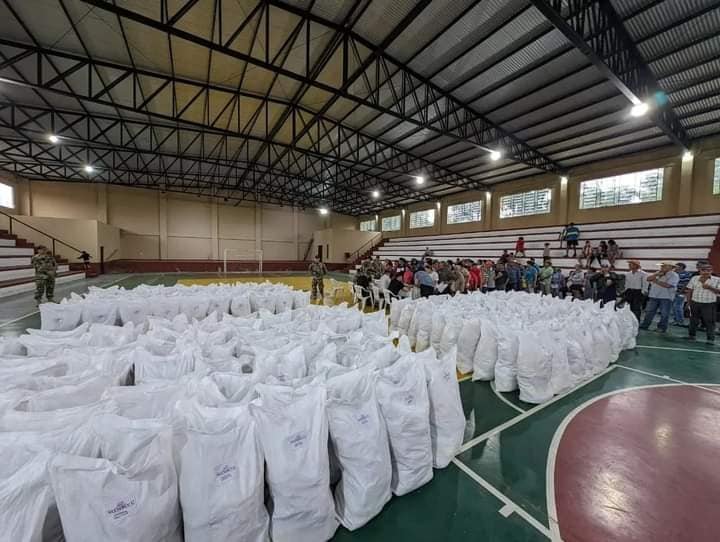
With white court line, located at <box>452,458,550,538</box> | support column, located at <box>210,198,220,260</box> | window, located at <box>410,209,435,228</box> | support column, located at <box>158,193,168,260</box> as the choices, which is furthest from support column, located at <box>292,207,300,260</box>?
white court line, located at <box>452,458,550,538</box>

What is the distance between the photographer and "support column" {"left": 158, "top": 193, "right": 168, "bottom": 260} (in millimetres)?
18906

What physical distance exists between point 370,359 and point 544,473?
1410 mm

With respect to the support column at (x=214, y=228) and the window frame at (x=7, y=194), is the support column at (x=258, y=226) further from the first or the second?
the window frame at (x=7, y=194)

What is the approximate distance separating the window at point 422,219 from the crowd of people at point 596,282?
9801 mm

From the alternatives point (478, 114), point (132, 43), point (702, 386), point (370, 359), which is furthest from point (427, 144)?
point (370, 359)

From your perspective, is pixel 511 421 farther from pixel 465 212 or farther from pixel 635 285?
pixel 465 212

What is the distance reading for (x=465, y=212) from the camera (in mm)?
18109

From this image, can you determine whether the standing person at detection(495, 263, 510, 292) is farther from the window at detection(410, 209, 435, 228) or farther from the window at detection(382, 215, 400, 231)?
the window at detection(382, 215, 400, 231)

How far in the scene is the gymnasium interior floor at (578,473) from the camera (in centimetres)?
158

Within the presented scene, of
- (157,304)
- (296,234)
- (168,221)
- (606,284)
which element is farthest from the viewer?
(296,234)

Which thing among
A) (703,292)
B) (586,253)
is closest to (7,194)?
(703,292)

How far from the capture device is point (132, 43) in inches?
247

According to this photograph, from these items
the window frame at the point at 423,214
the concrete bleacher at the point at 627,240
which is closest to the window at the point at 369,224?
the window frame at the point at 423,214

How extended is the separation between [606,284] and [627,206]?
7.86m
